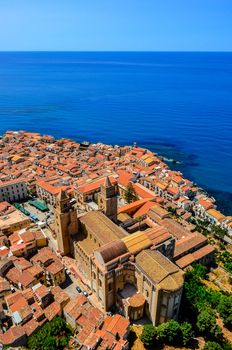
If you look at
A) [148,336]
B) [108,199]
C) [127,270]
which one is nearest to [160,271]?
[127,270]

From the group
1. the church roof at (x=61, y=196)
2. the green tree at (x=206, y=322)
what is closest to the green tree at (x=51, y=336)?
the church roof at (x=61, y=196)

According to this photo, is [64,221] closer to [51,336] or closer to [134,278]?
[134,278]

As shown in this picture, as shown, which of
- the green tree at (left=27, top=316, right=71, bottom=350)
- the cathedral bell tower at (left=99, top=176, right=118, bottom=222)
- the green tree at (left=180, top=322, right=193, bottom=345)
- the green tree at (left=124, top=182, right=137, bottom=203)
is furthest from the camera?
the green tree at (left=124, top=182, right=137, bottom=203)

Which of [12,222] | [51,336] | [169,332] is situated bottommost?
[169,332]

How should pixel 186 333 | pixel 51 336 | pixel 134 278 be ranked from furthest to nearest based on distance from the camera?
pixel 134 278
pixel 186 333
pixel 51 336

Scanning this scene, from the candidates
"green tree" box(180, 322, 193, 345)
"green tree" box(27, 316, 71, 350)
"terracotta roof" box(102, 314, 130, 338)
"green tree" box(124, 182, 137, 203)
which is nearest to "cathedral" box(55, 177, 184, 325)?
"terracotta roof" box(102, 314, 130, 338)

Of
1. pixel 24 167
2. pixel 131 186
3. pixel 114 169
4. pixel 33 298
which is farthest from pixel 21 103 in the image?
pixel 33 298

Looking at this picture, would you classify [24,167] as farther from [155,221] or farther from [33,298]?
[33,298]

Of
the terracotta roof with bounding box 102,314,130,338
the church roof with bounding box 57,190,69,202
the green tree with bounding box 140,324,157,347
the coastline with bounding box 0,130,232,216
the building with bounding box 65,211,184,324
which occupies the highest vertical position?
the church roof with bounding box 57,190,69,202

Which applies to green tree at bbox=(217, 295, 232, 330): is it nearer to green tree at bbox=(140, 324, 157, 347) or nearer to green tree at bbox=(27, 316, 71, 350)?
green tree at bbox=(140, 324, 157, 347)
